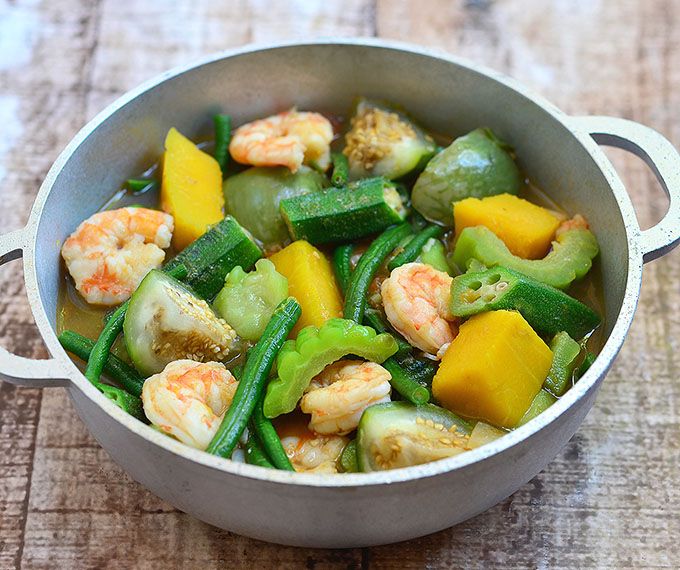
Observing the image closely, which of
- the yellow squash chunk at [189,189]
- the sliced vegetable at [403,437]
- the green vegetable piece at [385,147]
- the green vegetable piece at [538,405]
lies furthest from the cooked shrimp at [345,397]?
the green vegetable piece at [385,147]

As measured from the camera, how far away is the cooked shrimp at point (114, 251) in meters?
2.42

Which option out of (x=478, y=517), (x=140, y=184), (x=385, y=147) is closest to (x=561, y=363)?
(x=478, y=517)

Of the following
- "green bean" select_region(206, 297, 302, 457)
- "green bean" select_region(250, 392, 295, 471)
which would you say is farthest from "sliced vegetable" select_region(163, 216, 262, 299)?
"green bean" select_region(250, 392, 295, 471)

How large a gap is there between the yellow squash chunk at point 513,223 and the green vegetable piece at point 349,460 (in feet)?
2.59

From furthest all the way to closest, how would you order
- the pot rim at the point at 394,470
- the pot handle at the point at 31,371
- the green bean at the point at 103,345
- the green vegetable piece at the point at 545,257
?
the green vegetable piece at the point at 545,257, the green bean at the point at 103,345, the pot handle at the point at 31,371, the pot rim at the point at 394,470

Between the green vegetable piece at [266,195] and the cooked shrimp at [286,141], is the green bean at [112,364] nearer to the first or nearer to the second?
the green vegetable piece at [266,195]

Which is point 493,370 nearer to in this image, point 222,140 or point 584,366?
point 584,366

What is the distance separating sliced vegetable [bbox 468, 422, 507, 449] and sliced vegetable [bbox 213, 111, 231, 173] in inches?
46.8

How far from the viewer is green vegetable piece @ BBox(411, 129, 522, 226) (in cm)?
265

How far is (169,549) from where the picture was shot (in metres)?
2.31

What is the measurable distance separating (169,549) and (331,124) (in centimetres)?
146

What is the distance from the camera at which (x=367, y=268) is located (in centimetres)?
244

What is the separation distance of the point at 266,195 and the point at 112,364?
2.26 feet

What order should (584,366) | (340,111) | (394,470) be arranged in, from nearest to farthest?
(394,470), (584,366), (340,111)
